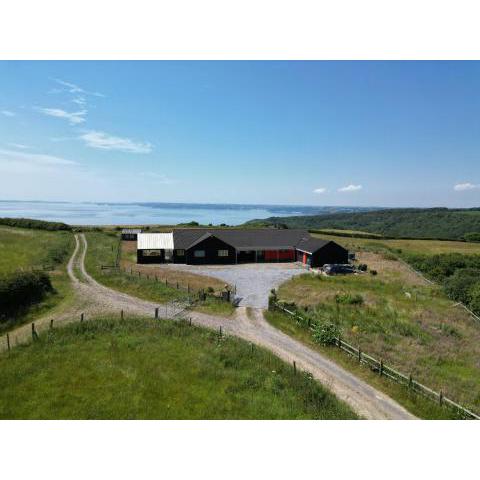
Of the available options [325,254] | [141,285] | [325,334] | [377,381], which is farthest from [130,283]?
[325,254]

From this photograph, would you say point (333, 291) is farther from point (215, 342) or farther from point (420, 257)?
point (420, 257)

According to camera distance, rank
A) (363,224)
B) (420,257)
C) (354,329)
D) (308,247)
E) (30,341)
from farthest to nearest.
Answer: (363,224)
(420,257)
(308,247)
(354,329)
(30,341)

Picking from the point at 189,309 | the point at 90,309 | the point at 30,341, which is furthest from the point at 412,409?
the point at 90,309

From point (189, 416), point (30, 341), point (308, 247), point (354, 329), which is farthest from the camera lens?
point (308, 247)

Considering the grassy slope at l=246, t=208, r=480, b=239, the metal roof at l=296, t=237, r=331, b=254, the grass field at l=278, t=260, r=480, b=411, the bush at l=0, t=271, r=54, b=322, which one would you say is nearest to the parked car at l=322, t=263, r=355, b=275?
the grass field at l=278, t=260, r=480, b=411

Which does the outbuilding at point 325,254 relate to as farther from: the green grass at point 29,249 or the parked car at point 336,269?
the green grass at point 29,249

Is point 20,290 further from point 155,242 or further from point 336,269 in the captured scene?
point 336,269

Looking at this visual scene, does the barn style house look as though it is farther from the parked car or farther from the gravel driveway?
the parked car
